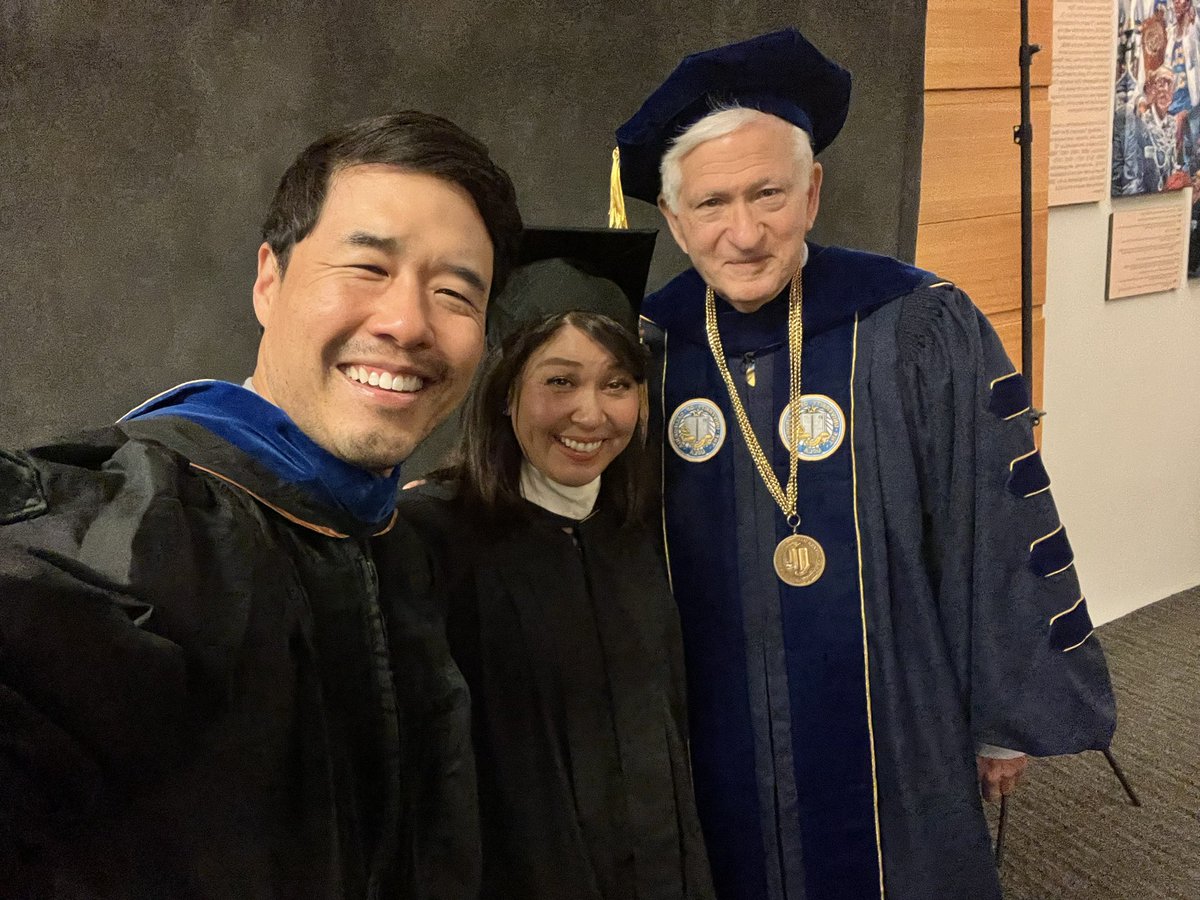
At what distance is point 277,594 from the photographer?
3.23ft

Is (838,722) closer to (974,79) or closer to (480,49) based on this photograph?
(480,49)

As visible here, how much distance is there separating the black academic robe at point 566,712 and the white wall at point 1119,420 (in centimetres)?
313

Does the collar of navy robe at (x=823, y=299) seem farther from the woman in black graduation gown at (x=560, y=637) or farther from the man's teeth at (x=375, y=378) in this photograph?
the man's teeth at (x=375, y=378)

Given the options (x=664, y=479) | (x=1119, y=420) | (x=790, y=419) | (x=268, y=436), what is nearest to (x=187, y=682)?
(x=268, y=436)

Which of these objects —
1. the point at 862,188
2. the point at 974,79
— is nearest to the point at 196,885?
the point at 862,188

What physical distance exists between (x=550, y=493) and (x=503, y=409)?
178mm

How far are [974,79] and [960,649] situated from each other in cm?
238

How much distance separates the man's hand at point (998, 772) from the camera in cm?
196

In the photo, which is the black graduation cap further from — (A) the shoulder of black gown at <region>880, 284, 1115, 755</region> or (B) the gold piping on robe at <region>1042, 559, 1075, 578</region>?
(B) the gold piping on robe at <region>1042, 559, 1075, 578</region>

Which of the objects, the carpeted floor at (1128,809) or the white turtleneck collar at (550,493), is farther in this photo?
the carpeted floor at (1128,809)

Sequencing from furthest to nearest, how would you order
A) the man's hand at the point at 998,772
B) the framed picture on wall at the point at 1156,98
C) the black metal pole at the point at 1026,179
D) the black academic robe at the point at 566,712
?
1. the framed picture on wall at the point at 1156,98
2. the black metal pole at the point at 1026,179
3. the man's hand at the point at 998,772
4. the black academic robe at the point at 566,712

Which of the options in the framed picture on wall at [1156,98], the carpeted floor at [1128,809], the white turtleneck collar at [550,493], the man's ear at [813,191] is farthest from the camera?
the framed picture on wall at [1156,98]

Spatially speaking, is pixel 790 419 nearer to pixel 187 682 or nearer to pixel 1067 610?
pixel 1067 610

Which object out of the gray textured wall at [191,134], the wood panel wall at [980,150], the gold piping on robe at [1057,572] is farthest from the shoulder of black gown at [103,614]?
the wood panel wall at [980,150]
